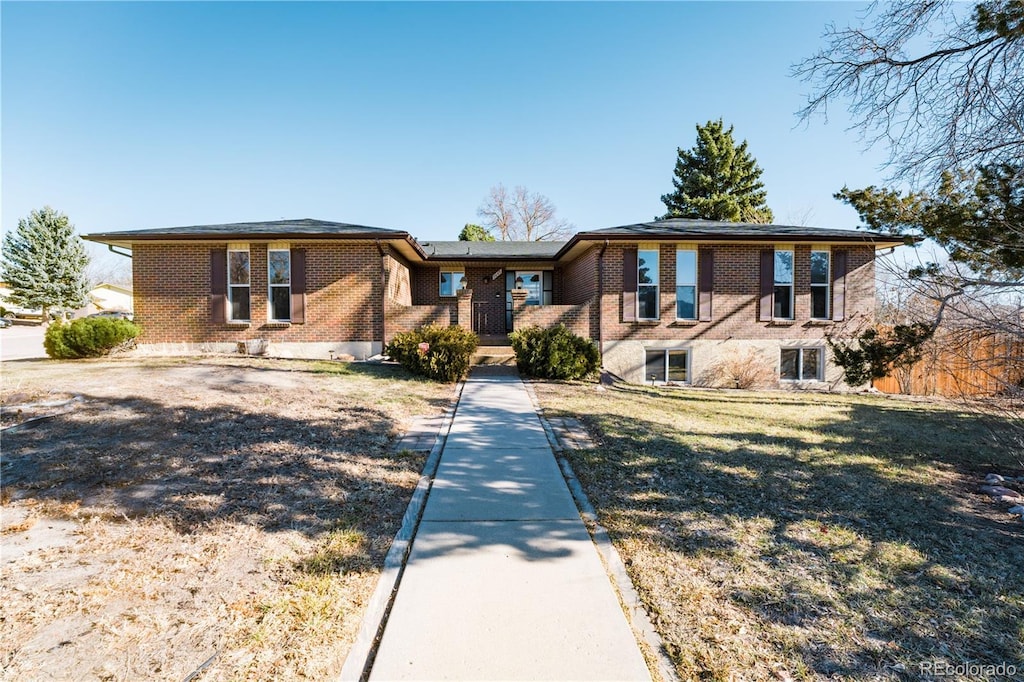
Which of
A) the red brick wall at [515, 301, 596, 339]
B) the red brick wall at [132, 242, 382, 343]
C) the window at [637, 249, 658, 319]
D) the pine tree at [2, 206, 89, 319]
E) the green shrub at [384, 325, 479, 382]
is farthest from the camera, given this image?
the pine tree at [2, 206, 89, 319]

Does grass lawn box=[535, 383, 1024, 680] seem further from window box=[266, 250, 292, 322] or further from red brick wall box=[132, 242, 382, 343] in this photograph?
window box=[266, 250, 292, 322]

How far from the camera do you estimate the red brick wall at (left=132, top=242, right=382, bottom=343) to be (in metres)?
12.6

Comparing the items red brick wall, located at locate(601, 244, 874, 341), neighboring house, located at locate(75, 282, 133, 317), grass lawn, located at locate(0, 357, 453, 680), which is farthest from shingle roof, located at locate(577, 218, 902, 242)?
neighboring house, located at locate(75, 282, 133, 317)

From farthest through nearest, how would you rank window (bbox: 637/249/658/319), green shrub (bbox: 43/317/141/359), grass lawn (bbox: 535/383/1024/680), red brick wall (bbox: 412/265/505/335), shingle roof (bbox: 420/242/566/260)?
shingle roof (bbox: 420/242/566/260)
red brick wall (bbox: 412/265/505/335)
window (bbox: 637/249/658/319)
green shrub (bbox: 43/317/141/359)
grass lawn (bbox: 535/383/1024/680)

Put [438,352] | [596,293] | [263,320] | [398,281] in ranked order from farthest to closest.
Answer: [398,281] → [596,293] → [263,320] → [438,352]

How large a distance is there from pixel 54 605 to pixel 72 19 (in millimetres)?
10739

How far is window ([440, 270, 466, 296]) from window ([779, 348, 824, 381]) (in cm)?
1083

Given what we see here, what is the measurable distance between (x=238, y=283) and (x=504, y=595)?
12983mm

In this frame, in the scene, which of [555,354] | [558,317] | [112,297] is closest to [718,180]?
[558,317]

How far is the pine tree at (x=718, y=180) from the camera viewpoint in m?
28.1

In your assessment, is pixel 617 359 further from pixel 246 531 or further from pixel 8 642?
pixel 8 642

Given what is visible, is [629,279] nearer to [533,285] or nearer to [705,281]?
[705,281]

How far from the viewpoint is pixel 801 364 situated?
13.3 m

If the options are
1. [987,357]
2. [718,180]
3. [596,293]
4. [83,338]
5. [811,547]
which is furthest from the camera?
[718,180]
